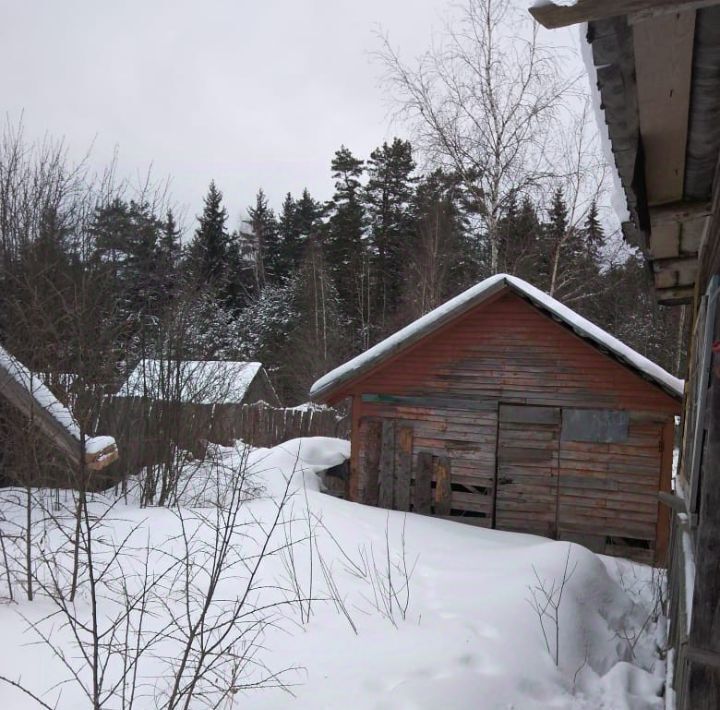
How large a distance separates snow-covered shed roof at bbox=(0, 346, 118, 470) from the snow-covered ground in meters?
0.99

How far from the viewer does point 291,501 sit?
8.38 m

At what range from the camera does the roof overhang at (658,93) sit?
1556 millimetres

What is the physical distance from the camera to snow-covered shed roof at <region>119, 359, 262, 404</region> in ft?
34.7

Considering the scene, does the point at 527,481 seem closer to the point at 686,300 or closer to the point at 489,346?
the point at 489,346

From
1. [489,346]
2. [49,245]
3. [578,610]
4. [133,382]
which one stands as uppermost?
[49,245]

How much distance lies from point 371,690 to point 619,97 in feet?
10.7

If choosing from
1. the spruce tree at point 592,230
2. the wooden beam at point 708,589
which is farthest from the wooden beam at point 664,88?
the spruce tree at point 592,230

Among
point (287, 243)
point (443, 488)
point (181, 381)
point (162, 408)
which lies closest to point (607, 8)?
point (443, 488)

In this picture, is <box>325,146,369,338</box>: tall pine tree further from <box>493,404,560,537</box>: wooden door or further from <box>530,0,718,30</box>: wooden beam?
<box>530,0,718,30</box>: wooden beam

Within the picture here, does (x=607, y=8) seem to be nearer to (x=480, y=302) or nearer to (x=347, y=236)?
(x=480, y=302)

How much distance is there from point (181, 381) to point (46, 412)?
3819mm

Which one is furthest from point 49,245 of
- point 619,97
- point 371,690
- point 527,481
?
point 619,97

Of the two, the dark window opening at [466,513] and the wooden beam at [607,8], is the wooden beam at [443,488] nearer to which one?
the dark window opening at [466,513]

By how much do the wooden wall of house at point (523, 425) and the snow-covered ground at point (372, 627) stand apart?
5.43ft
